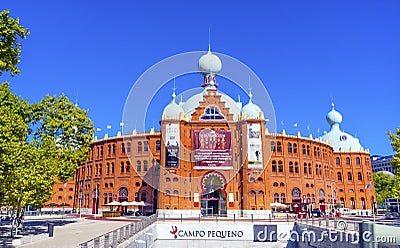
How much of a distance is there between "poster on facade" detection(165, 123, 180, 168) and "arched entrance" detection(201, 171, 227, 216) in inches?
211

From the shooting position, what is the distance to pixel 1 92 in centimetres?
2377

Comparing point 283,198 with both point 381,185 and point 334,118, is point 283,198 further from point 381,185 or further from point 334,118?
point 381,185

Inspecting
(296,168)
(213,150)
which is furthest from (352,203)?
(213,150)

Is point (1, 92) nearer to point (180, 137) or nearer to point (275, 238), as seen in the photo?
point (275, 238)

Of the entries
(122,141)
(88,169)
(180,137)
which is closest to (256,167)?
(180,137)

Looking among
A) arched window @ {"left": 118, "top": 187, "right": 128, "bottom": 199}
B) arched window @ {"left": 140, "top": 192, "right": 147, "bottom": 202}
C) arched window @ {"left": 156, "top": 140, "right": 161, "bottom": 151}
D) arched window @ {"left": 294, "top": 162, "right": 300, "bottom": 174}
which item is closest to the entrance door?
arched window @ {"left": 140, "top": 192, "right": 147, "bottom": 202}

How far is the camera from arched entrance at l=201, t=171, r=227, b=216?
53.8 m

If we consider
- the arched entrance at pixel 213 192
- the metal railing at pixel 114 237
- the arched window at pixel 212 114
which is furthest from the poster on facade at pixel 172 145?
the metal railing at pixel 114 237

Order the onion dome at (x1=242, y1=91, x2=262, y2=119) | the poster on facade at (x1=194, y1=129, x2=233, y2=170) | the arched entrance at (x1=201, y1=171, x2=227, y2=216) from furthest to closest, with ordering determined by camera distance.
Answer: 1. the onion dome at (x1=242, y1=91, x2=262, y2=119)
2. the arched entrance at (x1=201, y1=171, x2=227, y2=216)
3. the poster on facade at (x1=194, y1=129, x2=233, y2=170)

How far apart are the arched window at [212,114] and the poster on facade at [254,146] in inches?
201

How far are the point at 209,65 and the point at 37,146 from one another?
4651 cm

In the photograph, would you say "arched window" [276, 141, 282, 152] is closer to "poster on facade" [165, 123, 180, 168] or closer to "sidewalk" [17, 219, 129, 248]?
"poster on facade" [165, 123, 180, 168]

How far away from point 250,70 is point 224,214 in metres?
22.7

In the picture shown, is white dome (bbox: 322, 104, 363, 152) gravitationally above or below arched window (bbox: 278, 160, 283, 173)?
above
